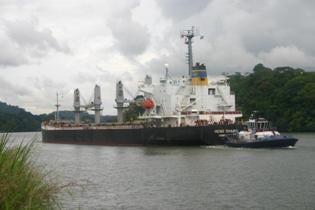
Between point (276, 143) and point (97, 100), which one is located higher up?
point (97, 100)

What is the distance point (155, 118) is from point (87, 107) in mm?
32987

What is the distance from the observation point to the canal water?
806 inches

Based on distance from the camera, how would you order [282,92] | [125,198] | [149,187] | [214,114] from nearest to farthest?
[125,198]
[149,187]
[214,114]
[282,92]

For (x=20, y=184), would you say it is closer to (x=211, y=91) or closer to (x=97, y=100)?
(x=211, y=91)

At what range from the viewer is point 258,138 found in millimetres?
49781

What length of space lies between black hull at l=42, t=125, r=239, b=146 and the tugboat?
52.1 inches

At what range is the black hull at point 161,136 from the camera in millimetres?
53875

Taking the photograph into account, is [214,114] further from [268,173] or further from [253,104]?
[253,104]

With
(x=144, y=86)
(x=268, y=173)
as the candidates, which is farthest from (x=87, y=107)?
(x=268, y=173)

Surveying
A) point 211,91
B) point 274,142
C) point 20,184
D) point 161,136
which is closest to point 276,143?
point 274,142

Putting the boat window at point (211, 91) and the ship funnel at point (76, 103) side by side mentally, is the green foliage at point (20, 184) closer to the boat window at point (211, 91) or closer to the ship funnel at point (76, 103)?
the boat window at point (211, 91)

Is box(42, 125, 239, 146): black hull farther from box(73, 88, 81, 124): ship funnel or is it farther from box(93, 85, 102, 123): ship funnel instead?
box(73, 88, 81, 124): ship funnel

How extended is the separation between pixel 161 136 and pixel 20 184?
48.0 metres

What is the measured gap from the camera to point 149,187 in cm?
2555
